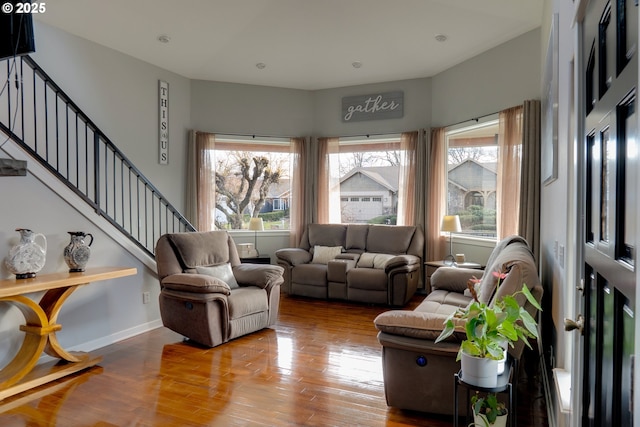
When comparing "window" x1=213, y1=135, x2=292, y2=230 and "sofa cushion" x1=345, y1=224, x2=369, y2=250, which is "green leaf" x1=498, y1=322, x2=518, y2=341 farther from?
"window" x1=213, y1=135, x2=292, y2=230

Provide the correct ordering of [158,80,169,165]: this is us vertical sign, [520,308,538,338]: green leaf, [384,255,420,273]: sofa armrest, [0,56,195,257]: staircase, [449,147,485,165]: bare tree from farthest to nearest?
1. [158,80,169,165]: this is us vertical sign
2. [449,147,485,165]: bare tree
3. [384,255,420,273]: sofa armrest
4. [0,56,195,257]: staircase
5. [520,308,538,338]: green leaf

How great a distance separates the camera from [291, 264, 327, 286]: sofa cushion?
6.01 meters

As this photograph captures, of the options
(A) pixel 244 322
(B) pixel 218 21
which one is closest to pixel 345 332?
(A) pixel 244 322

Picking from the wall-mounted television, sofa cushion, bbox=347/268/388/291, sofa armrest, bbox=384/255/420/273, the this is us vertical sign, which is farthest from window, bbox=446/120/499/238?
the wall-mounted television

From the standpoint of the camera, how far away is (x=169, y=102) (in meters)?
6.16

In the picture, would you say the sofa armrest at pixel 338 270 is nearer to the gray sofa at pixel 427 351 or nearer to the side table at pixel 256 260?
the side table at pixel 256 260

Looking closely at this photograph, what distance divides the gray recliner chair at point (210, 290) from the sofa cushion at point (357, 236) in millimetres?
2024

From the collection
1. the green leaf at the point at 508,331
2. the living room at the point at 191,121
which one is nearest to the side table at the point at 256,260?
the living room at the point at 191,121

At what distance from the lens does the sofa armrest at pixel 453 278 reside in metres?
4.37

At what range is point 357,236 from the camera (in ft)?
21.4

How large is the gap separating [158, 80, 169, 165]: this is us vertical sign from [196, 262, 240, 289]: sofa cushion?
2.31 m

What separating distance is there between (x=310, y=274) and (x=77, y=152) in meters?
3.29

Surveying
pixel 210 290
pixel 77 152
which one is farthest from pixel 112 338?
pixel 77 152

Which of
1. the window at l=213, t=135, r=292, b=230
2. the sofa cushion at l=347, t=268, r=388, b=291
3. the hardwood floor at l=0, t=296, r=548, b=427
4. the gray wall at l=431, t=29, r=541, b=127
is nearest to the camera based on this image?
the hardwood floor at l=0, t=296, r=548, b=427
